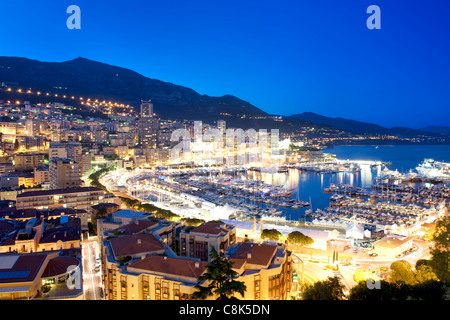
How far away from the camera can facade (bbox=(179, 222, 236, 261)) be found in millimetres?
8211

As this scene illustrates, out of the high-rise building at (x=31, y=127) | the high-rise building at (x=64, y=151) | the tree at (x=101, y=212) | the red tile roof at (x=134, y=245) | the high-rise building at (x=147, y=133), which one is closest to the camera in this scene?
the red tile roof at (x=134, y=245)

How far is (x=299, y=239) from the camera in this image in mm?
9891

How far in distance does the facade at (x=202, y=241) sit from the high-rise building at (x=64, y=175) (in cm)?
1179

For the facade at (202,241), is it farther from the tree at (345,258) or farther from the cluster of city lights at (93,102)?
the cluster of city lights at (93,102)

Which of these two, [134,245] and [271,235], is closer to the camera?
[134,245]

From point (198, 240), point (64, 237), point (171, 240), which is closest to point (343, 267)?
point (198, 240)

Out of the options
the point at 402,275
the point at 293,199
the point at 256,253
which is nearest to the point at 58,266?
the point at 256,253

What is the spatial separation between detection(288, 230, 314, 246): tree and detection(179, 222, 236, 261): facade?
95.9 inches

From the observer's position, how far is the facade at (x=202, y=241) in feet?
26.9

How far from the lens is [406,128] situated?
4400 inches

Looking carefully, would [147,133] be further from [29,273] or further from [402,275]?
[402,275]

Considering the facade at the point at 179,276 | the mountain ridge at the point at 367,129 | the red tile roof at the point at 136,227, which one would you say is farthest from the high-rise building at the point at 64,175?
the mountain ridge at the point at 367,129

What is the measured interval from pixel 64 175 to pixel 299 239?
14.0 metres
